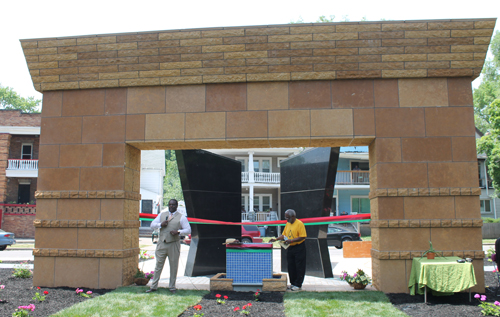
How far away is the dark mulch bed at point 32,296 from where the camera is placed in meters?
6.57

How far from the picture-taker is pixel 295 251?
8438mm

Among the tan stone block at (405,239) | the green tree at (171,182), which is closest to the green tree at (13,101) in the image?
the green tree at (171,182)

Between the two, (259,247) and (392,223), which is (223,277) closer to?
(259,247)

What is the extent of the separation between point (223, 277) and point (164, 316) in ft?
8.36

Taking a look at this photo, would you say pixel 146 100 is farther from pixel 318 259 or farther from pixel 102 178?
pixel 318 259

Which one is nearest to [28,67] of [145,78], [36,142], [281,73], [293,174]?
[145,78]

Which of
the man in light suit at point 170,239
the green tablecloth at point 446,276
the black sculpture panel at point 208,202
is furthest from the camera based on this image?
the black sculpture panel at point 208,202

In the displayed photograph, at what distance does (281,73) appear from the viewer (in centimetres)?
842

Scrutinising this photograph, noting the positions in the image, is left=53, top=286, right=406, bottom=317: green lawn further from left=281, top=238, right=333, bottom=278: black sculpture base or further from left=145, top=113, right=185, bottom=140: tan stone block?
left=145, top=113, right=185, bottom=140: tan stone block

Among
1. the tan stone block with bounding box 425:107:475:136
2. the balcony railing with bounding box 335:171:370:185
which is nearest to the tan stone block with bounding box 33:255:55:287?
the tan stone block with bounding box 425:107:475:136

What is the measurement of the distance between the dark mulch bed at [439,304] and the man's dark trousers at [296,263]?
1710 millimetres

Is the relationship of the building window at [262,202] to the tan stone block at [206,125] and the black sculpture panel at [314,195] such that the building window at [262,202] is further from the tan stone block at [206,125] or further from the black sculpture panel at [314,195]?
the tan stone block at [206,125]

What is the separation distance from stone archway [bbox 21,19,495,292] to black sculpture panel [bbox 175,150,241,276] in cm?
201

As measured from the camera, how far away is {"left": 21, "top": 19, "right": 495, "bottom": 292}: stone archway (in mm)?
7996
